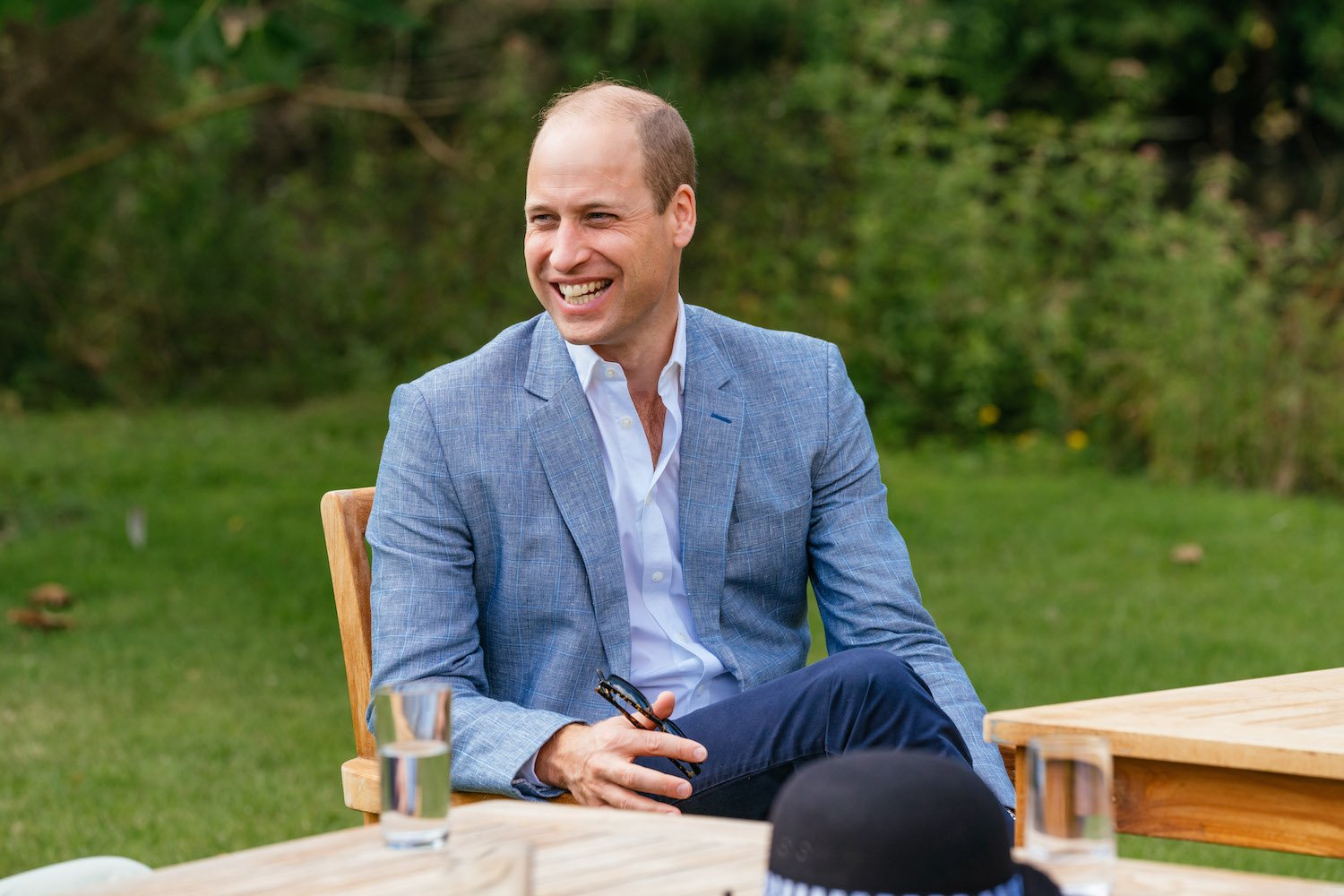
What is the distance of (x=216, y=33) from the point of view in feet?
18.8

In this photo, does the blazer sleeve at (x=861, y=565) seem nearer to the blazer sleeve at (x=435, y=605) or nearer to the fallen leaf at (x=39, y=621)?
the blazer sleeve at (x=435, y=605)

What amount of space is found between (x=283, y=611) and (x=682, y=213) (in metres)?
4.19

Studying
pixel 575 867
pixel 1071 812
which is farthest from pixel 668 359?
pixel 1071 812

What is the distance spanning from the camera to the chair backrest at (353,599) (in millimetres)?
2559

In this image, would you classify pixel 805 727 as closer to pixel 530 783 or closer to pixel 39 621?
pixel 530 783

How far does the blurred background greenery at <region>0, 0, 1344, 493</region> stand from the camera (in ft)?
28.6

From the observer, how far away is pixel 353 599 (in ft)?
8.41

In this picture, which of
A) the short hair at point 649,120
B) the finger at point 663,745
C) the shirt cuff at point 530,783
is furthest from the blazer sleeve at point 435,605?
the short hair at point 649,120

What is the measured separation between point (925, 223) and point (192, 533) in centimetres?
454

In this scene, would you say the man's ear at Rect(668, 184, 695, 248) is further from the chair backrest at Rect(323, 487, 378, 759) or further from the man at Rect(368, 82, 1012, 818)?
the chair backrest at Rect(323, 487, 378, 759)

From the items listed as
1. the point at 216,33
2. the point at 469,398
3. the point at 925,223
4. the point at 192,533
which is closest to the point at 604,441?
the point at 469,398

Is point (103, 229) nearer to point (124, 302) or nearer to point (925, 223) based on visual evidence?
point (124, 302)

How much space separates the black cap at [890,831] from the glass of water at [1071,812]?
97 mm

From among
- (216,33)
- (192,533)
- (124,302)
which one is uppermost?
(216,33)
